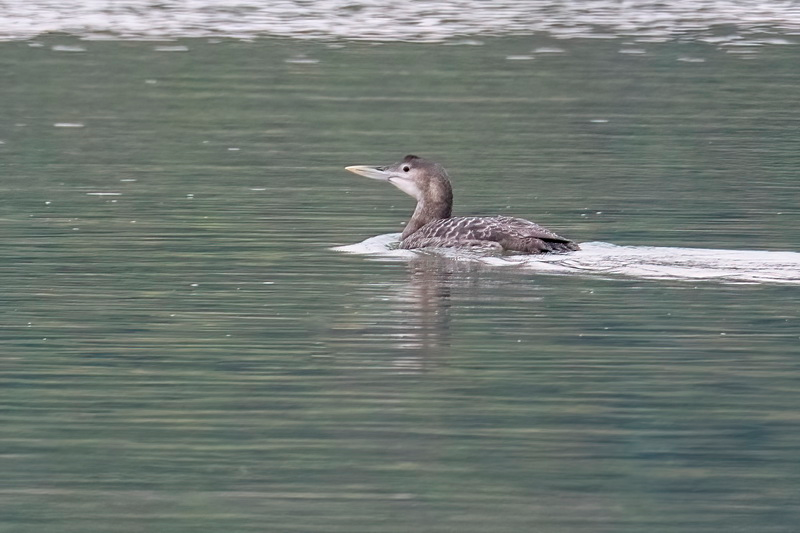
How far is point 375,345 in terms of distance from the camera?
Result: 10.5 m

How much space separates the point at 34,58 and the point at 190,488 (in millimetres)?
25584

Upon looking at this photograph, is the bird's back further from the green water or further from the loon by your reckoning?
the green water

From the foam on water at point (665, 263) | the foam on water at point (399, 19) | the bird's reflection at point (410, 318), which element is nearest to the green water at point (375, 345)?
the bird's reflection at point (410, 318)

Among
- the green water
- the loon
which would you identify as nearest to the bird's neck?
the loon

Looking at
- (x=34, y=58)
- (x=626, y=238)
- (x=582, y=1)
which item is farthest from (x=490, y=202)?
(x=582, y=1)

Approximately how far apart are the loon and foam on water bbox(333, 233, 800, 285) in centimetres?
11

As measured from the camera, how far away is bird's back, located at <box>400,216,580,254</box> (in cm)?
1391

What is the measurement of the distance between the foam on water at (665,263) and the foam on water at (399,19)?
22053 millimetres

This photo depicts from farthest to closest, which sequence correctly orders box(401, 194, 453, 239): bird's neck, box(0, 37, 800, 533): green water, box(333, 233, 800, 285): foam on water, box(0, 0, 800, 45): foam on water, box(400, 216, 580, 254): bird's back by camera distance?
box(0, 0, 800, 45): foam on water
box(401, 194, 453, 239): bird's neck
box(400, 216, 580, 254): bird's back
box(333, 233, 800, 285): foam on water
box(0, 37, 800, 533): green water

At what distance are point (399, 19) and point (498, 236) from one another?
87.3 ft

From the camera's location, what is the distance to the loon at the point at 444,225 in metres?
13.9

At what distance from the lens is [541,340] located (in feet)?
35.1

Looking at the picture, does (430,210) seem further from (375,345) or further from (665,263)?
(375,345)

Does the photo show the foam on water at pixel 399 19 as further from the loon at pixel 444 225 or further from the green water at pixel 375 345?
the loon at pixel 444 225
